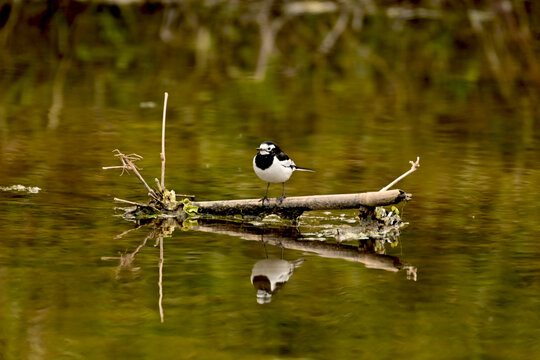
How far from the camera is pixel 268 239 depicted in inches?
296

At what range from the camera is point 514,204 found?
8703 mm

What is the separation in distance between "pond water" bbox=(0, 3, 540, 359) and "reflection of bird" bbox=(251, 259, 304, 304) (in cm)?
2

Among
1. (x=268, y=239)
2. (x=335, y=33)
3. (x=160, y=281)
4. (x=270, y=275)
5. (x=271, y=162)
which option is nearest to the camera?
(x=160, y=281)

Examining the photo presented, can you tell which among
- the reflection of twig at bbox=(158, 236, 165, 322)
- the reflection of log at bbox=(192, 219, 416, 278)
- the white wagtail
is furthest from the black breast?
the reflection of twig at bbox=(158, 236, 165, 322)

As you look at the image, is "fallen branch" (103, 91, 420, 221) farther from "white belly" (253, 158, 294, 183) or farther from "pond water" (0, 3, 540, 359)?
"white belly" (253, 158, 294, 183)

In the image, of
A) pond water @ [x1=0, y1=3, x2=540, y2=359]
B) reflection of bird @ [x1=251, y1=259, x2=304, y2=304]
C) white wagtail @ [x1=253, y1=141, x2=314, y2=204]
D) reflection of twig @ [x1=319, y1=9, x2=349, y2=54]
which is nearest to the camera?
pond water @ [x1=0, y1=3, x2=540, y2=359]

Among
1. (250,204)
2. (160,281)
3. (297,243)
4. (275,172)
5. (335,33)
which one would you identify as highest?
(335,33)

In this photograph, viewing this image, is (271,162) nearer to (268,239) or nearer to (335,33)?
(268,239)

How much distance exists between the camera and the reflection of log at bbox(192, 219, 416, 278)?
22.9 feet

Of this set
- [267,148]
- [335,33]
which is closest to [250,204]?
[267,148]

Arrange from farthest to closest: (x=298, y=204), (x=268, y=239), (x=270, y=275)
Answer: (x=298, y=204) → (x=268, y=239) → (x=270, y=275)

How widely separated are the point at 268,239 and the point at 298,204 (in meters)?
0.35

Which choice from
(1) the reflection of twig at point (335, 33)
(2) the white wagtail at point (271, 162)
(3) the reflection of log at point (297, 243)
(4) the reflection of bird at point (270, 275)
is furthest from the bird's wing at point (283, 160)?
(1) the reflection of twig at point (335, 33)

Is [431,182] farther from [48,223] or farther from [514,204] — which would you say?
[48,223]
